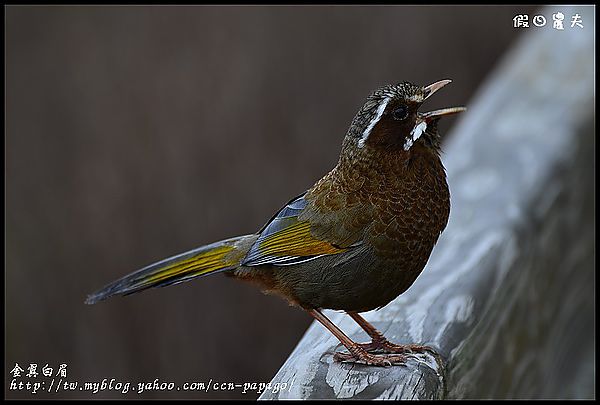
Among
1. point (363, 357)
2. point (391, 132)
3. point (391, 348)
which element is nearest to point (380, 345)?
point (391, 348)

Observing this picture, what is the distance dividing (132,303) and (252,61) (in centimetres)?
216

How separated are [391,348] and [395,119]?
2.02ft

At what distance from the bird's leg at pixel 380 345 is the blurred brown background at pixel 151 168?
4367 mm

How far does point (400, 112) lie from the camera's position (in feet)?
7.68

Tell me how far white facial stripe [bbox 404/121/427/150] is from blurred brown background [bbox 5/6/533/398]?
4.53 m

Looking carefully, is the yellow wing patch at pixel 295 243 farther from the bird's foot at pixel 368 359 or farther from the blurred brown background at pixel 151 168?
the blurred brown background at pixel 151 168

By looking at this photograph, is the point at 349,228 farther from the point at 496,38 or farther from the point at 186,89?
the point at 496,38

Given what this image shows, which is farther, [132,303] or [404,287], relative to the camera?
[132,303]

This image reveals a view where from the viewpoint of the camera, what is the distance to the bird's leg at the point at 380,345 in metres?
2.37

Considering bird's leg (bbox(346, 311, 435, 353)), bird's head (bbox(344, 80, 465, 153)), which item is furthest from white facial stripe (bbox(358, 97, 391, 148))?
bird's leg (bbox(346, 311, 435, 353))

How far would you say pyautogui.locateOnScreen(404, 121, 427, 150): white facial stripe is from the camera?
7.77 feet

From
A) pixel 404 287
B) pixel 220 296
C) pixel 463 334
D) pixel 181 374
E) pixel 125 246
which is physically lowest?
pixel 181 374

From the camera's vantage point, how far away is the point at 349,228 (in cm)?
243

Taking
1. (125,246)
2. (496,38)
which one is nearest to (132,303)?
(125,246)
